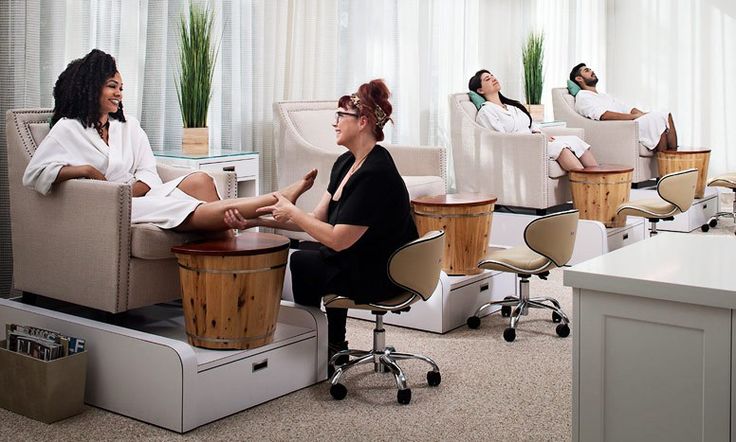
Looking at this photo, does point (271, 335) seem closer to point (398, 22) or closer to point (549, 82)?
point (398, 22)

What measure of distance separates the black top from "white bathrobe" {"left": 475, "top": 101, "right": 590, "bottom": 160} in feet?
9.96

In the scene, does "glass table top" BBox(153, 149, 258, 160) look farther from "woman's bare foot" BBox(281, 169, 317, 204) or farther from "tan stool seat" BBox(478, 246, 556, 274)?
"tan stool seat" BBox(478, 246, 556, 274)

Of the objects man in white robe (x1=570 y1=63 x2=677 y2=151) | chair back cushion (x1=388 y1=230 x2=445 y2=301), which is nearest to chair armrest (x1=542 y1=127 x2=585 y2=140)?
man in white robe (x1=570 y1=63 x2=677 y2=151)

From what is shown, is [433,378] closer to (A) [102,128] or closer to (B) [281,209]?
(B) [281,209]

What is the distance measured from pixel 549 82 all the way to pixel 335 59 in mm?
3929

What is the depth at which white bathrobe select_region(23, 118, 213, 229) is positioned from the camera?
138 inches

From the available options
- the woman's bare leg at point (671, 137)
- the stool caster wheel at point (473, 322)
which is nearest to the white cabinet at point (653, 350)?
the stool caster wheel at point (473, 322)

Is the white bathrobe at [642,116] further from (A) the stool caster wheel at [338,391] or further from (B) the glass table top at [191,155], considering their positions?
(A) the stool caster wheel at [338,391]

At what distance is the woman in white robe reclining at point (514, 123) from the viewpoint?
6.18m

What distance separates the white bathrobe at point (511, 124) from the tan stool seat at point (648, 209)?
0.62 meters

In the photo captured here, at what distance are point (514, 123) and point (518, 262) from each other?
89.0 inches

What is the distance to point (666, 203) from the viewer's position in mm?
5938

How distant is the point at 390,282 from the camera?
10.9 feet

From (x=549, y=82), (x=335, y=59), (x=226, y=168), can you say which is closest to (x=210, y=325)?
(x=226, y=168)
